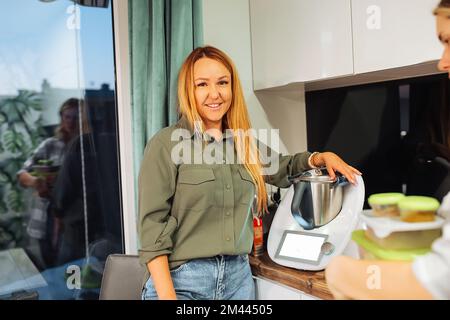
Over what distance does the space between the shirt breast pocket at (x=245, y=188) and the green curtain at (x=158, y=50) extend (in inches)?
10.4

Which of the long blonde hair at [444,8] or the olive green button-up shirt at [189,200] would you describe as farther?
the olive green button-up shirt at [189,200]

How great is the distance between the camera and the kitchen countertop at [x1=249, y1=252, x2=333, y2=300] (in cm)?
78

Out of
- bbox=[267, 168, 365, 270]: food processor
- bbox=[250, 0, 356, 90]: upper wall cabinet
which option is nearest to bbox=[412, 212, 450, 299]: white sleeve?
bbox=[267, 168, 365, 270]: food processor

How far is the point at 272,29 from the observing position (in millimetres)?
1172

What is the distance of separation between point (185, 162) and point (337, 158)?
1.01 ft

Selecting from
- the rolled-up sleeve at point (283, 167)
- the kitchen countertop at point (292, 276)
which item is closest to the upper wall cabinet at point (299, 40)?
the rolled-up sleeve at point (283, 167)

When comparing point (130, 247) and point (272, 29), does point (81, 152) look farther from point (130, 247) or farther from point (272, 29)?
point (272, 29)

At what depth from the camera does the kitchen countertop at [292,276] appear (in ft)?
2.57

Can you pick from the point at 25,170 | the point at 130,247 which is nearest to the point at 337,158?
the point at 130,247

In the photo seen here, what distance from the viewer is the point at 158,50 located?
3.44ft

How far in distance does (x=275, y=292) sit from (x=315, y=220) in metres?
0.18

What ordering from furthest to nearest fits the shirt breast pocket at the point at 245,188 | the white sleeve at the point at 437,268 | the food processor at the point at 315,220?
the shirt breast pocket at the point at 245,188 → the food processor at the point at 315,220 → the white sleeve at the point at 437,268

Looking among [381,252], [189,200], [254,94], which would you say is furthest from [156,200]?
[254,94]

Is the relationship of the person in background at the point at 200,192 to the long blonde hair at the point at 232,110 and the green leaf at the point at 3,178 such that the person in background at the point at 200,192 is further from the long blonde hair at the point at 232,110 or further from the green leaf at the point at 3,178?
the green leaf at the point at 3,178
